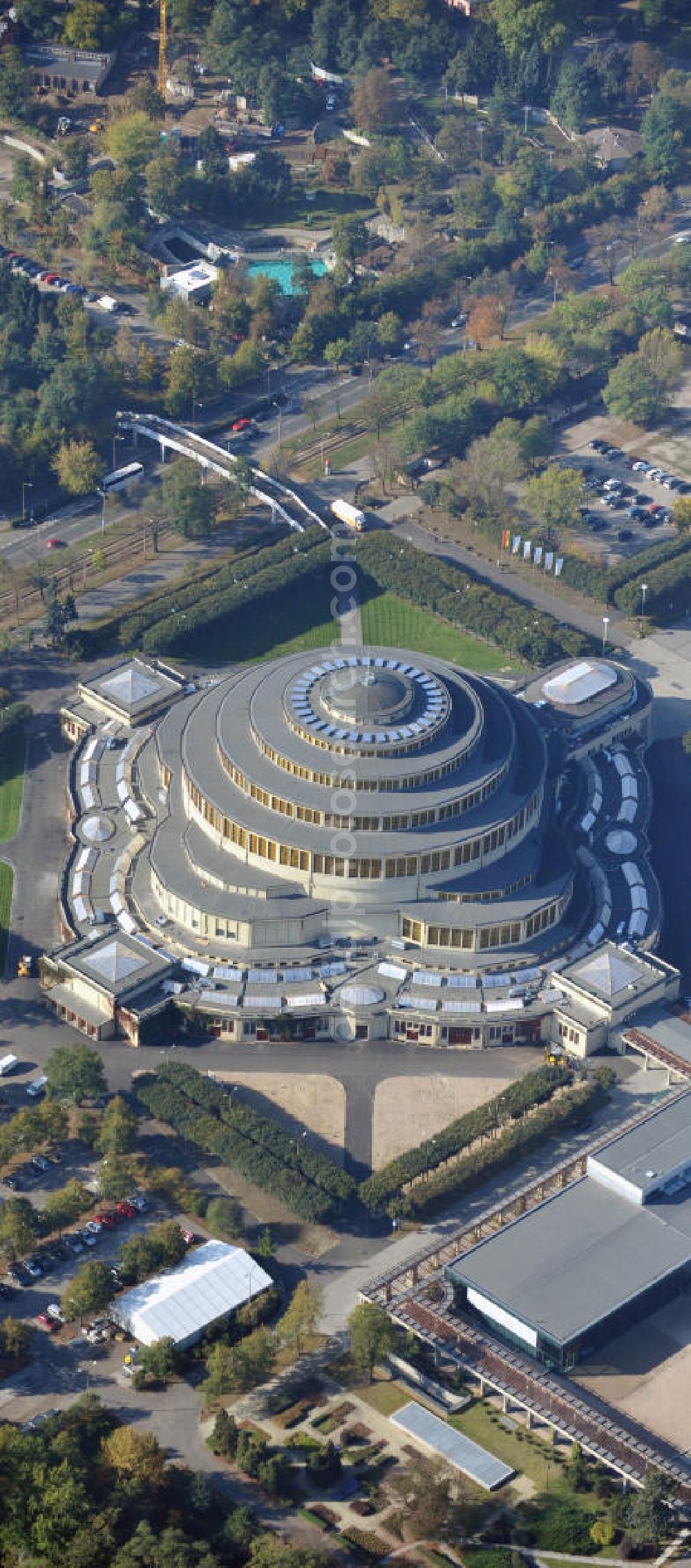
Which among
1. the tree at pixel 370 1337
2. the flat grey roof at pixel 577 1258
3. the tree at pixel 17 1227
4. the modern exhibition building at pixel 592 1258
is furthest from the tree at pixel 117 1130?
the flat grey roof at pixel 577 1258

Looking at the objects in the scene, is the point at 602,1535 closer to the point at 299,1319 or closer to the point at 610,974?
the point at 299,1319

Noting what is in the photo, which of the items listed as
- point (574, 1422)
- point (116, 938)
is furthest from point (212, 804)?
point (574, 1422)

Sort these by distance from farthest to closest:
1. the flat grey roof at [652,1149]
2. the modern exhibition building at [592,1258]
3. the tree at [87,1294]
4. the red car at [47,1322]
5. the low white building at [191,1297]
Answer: the flat grey roof at [652,1149], the red car at [47,1322], the tree at [87,1294], the low white building at [191,1297], the modern exhibition building at [592,1258]

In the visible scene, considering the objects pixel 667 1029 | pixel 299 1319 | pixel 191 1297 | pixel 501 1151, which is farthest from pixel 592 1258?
pixel 667 1029

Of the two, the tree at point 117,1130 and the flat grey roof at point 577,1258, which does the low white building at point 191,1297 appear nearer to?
the tree at point 117,1130

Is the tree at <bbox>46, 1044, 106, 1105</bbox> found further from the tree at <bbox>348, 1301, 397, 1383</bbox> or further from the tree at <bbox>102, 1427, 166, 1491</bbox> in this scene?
the tree at <bbox>102, 1427, 166, 1491</bbox>

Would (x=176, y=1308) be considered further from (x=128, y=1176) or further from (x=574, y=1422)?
(x=574, y=1422)
